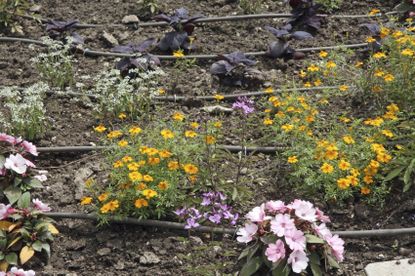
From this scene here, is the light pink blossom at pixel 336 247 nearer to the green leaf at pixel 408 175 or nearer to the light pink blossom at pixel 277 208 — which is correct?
the light pink blossom at pixel 277 208

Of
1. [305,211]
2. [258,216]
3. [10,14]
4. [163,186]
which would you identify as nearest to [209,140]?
[163,186]

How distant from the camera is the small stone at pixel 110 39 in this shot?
527 cm

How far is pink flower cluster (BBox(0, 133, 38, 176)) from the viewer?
145 inches

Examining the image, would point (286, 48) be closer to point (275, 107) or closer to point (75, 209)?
point (275, 107)

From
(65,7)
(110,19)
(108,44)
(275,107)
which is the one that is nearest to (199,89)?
(275,107)

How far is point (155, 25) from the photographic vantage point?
554 cm

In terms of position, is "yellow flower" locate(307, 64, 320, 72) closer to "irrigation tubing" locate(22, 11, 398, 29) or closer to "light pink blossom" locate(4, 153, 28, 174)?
"irrigation tubing" locate(22, 11, 398, 29)

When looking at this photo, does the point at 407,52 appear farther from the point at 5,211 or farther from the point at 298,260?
the point at 5,211

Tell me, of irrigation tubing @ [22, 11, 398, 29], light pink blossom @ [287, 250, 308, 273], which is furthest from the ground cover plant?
irrigation tubing @ [22, 11, 398, 29]

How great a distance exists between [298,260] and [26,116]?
2079mm

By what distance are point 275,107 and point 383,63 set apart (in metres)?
0.92

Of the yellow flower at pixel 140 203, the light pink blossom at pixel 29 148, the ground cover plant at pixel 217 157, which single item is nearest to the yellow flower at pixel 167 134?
the ground cover plant at pixel 217 157

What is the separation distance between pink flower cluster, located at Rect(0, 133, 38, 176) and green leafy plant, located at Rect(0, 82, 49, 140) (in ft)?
0.76

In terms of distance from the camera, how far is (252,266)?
316 centimetres
